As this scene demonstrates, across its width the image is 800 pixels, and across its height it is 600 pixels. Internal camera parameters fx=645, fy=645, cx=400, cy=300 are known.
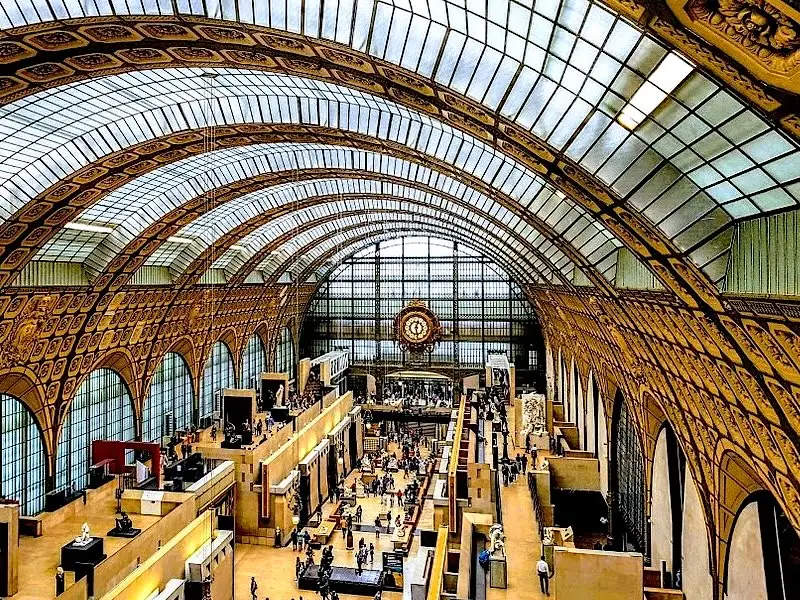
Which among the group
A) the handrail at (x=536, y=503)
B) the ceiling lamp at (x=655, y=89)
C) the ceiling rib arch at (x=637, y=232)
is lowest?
the handrail at (x=536, y=503)

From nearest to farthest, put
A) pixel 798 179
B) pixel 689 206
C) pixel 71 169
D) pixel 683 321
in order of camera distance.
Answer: pixel 798 179
pixel 689 206
pixel 683 321
pixel 71 169

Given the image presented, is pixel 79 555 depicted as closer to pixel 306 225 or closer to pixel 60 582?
pixel 60 582

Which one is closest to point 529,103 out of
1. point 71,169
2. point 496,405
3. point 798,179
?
point 798,179

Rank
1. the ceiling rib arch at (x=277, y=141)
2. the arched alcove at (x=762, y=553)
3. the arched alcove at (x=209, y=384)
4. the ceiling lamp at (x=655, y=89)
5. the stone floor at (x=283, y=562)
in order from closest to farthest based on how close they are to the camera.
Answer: the ceiling lamp at (x=655, y=89), the arched alcove at (x=762, y=553), the ceiling rib arch at (x=277, y=141), the stone floor at (x=283, y=562), the arched alcove at (x=209, y=384)

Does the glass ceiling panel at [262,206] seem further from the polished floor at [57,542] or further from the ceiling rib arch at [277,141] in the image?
the polished floor at [57,542]

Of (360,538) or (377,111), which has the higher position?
(377,111)

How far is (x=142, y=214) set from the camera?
→ 2966 centimetres

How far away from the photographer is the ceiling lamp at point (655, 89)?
7.62m

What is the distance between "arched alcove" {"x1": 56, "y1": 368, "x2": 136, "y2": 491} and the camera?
109 feet

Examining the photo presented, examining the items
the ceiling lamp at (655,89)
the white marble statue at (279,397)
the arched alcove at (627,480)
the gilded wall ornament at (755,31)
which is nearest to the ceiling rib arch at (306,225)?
the arched alcove at (627,480)

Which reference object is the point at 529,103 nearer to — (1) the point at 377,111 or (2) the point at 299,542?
(1) the point at 377,111

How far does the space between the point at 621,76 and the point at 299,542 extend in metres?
29.9

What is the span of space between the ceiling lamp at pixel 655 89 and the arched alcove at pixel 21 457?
29080 millimetres

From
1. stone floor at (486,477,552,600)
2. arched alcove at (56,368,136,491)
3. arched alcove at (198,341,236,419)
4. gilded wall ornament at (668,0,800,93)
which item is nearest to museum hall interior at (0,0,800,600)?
gilded wall ornament at (668,0,800,93)
